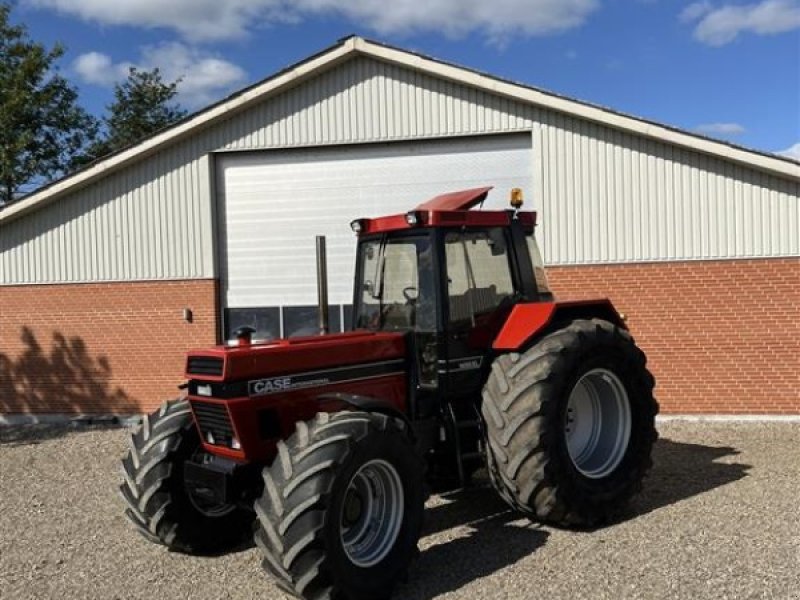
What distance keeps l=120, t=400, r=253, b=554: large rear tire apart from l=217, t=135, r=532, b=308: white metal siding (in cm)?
716

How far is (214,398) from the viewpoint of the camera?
503cm

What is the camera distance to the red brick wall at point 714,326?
35.7 ft

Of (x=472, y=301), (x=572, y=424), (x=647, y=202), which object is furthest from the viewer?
(x=647, y=202)

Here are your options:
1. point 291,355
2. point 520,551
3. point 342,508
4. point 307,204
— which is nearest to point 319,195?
point 307,204

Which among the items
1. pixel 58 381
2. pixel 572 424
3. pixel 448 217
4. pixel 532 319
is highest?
pixel 448 217

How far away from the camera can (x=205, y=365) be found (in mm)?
5105

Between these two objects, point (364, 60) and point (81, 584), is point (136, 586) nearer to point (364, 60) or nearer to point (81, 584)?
point (81, 584)

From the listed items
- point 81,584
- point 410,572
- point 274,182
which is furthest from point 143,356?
point 410,572

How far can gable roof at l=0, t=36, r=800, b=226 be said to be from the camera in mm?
10711

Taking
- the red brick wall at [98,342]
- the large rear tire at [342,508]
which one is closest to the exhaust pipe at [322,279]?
the large rear tire at [342,508]

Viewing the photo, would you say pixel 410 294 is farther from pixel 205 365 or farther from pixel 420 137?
pixel 420 137

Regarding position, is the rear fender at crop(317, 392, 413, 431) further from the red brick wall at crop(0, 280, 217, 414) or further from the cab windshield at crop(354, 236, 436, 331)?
the red brick wall at crop(0, 280, 217, 414)

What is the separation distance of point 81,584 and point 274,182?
28.2ft

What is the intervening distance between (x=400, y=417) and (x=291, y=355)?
879mm
